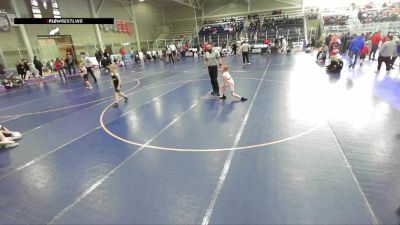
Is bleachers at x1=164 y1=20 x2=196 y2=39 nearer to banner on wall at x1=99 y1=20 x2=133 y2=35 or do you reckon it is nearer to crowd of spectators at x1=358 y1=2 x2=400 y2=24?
banner on wall at x1=99 y1=20 x2=133 y2=35

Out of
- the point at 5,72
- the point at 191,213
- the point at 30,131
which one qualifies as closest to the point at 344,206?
the point at 191,213

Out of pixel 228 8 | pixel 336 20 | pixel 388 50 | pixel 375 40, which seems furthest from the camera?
pixel 228 8

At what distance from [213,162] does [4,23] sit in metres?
20.6

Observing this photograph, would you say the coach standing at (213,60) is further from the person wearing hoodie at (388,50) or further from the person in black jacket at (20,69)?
the person in black jacket at (20,69)

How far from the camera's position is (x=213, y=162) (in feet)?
14.2

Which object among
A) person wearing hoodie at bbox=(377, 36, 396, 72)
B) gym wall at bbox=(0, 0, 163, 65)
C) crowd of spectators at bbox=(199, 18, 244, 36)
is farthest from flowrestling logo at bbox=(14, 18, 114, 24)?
person wearing hoodie at bbox=(377, 36, 396, 72)

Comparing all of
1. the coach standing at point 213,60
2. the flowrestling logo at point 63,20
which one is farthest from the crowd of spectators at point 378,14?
the flowrestling logo at point 63,20

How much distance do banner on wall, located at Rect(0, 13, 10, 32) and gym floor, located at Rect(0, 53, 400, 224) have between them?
43.3ft

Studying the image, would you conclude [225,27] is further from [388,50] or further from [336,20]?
[388,50]

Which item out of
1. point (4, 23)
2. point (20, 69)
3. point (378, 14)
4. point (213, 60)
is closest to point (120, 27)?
point (4, 23)

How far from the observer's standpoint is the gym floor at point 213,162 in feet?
10.4

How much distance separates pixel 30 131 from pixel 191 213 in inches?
230

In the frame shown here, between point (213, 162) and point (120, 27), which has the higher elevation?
point (120, 27)

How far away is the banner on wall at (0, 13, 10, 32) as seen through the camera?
17.3m
